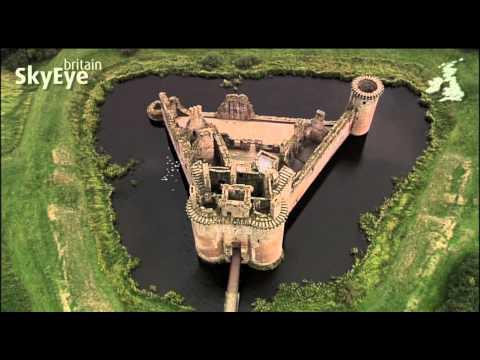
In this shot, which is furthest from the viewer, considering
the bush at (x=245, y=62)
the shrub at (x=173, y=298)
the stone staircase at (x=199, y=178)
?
the bush at (x=245, y=62)

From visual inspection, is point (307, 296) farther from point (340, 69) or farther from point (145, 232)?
point (340, 69)

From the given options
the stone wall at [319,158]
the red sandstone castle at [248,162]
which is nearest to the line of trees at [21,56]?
the red sandstone castle at [248,162]

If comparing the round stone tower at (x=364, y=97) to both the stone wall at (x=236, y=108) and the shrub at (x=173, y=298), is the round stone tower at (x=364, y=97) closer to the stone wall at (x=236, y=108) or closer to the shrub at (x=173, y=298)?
the stone wall at (x=236, y=108)

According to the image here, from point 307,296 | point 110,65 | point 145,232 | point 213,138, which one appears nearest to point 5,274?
point 145,232

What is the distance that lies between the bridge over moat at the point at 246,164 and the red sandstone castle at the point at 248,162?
0.37ft

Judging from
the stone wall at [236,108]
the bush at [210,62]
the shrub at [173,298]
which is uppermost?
the bush at [210,62]

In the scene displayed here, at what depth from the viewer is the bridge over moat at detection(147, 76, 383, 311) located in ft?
162

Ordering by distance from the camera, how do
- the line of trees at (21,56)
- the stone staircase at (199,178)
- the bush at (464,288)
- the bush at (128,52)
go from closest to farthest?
the stone staircase at (199,178) < the bush at (464,288) < the line of trees at (21,56) < the bush at (128,52)

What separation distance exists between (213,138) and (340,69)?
3410 centimetres

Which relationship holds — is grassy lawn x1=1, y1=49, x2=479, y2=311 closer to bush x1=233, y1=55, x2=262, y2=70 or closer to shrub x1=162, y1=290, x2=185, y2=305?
shrub x1=162, y1=290, x2=185, y2=305

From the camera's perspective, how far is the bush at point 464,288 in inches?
2050

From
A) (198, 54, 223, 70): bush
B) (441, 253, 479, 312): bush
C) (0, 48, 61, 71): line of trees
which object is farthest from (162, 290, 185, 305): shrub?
(0, 48, 61, 71): line of trees

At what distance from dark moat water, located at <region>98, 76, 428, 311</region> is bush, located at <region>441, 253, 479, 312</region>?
1208cm

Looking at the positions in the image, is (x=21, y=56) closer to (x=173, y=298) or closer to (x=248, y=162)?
(x=248, y=162)
